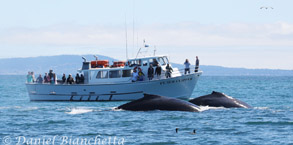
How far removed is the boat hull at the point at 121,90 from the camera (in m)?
51.1

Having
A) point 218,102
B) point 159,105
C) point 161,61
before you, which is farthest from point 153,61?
point 159,105

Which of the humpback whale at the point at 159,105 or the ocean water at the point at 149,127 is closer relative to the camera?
the ocean water at the point at 149,127

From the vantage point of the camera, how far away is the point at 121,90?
169 feet

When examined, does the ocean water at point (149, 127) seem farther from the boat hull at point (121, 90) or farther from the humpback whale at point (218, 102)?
the boat hull at point (121, 90)

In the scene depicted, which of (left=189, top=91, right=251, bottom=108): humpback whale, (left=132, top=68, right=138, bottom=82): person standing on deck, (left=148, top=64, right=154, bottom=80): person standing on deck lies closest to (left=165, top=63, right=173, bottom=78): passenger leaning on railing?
(left=148, top=64, right=154, bottom=80): person standing on deck

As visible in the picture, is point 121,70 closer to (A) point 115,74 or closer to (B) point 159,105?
(A) point 115,74

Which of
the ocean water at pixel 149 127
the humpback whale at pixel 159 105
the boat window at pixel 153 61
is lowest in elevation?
the ocean water at pixel 149 127

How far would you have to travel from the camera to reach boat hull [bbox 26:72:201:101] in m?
51.1

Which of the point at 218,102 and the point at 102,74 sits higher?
the point at 102,74

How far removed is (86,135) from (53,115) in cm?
1055

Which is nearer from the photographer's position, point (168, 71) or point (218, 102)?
point (218, 102)

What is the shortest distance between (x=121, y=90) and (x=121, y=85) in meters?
0.44

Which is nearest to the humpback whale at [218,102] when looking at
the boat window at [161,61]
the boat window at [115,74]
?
the boat window at [161,61]

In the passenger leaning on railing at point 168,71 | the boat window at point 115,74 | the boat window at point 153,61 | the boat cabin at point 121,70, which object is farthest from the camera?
the boat window at point 115,74
